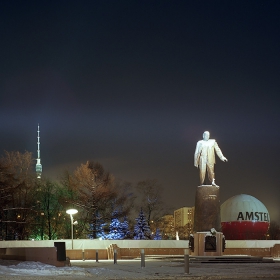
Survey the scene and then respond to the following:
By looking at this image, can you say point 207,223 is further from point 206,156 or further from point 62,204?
point 62,204

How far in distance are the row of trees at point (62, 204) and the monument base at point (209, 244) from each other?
3053 cm

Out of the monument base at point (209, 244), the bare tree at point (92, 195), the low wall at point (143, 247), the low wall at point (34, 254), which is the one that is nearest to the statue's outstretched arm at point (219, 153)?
the monument base at point (209, 244)

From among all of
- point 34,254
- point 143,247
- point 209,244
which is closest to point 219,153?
point 209,244

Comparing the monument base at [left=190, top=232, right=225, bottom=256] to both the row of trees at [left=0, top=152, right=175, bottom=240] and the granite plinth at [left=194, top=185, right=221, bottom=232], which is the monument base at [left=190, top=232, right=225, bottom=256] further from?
the row of trees at [left=0, top=152, right=175, bottom=240]

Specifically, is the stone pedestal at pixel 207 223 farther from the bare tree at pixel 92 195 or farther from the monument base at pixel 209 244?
the bare tree at pixel 92 195

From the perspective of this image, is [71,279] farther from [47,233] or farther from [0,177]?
[47,233]

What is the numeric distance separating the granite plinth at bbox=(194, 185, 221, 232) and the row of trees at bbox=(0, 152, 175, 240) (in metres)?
29.8

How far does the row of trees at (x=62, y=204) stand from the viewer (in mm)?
67062

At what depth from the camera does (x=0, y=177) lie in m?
60.7

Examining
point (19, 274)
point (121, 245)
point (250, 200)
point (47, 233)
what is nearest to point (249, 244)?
point (121, 245)

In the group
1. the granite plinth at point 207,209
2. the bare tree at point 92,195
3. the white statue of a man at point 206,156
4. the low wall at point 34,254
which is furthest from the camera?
the bare tree at point 92,195

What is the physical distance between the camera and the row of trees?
6706 centimetres

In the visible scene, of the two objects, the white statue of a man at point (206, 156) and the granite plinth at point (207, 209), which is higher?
the white statue of a man at point (206, 156)

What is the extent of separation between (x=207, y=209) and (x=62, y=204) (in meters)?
35.5
